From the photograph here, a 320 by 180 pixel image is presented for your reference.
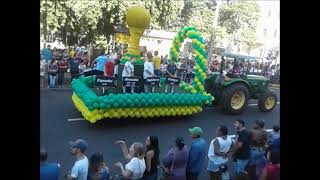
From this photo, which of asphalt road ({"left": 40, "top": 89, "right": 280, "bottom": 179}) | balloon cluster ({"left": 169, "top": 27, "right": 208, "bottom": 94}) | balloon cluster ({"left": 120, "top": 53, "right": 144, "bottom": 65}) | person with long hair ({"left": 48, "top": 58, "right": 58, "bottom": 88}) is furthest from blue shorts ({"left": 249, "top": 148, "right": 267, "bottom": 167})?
balloon cluster ({"left": 120, "top": 53, "right": 144, "bottom": 65})

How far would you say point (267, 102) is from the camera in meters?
4.72

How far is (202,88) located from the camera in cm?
499

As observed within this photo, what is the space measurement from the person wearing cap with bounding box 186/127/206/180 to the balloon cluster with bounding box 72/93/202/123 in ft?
3.64

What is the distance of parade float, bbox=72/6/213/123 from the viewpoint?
408 cm

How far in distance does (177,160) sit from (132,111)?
4.02 feet

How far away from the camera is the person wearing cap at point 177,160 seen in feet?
10.6

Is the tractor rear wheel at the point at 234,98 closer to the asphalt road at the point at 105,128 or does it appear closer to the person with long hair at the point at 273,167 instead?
the asphalt road at the point at 105,128

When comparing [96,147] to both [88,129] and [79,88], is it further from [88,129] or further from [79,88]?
[79,88]

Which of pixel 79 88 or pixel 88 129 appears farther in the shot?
pixel 79 88
